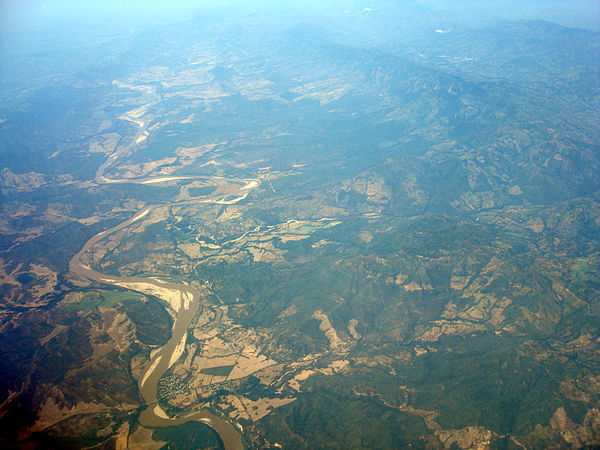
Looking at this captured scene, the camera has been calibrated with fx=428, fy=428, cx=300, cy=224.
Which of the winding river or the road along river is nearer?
the road along river

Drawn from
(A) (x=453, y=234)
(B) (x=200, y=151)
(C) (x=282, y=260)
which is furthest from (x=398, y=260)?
(B) (x=200, y=151)

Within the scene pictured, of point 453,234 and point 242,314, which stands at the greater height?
point 453,234

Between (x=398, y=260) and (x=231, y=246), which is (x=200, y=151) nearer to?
(x=231, y=246)

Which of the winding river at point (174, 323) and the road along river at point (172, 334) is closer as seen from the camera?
the road along river at point (172, 334)

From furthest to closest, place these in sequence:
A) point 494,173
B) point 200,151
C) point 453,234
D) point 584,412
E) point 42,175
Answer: point 200,151 < point 42,175 < point 494,173 < point 453,234 < point 584,412

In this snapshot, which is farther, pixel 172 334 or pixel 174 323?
pixel 174 323
